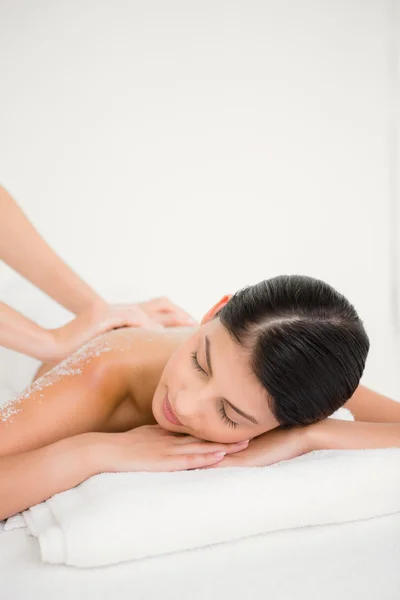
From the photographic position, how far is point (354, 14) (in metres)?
3.30

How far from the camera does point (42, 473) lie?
1.29 metres

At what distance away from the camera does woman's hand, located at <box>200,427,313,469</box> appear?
4.62 ft

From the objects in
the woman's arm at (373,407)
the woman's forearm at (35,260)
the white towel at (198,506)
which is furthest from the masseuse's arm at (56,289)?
the woman's arm at (373,407)

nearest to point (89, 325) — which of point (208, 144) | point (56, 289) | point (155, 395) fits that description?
point (56, 289)

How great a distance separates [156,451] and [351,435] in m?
0.42

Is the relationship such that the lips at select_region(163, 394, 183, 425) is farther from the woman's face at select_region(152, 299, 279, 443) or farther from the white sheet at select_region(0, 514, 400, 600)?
the white sheet at select_region(0, 514, 400, 600)

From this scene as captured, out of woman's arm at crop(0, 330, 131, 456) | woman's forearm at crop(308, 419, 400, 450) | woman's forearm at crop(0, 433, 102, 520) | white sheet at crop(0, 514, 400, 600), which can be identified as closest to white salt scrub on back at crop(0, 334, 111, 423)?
woman's arm at crop(0, 330, 131, 456)

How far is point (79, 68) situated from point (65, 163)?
379 mm

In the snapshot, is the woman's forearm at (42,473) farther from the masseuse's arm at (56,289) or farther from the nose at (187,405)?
the masseuse's arm at (56,289)

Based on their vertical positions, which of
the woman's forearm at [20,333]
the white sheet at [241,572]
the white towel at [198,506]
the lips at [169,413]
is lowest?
the white sheet at [241,572]

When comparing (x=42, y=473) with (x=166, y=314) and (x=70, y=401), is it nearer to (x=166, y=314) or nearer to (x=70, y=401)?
(x=70, y=401)

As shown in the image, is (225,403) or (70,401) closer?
(225,403)

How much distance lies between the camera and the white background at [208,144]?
282 centimetres

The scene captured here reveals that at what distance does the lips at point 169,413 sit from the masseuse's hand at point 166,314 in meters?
0.68
